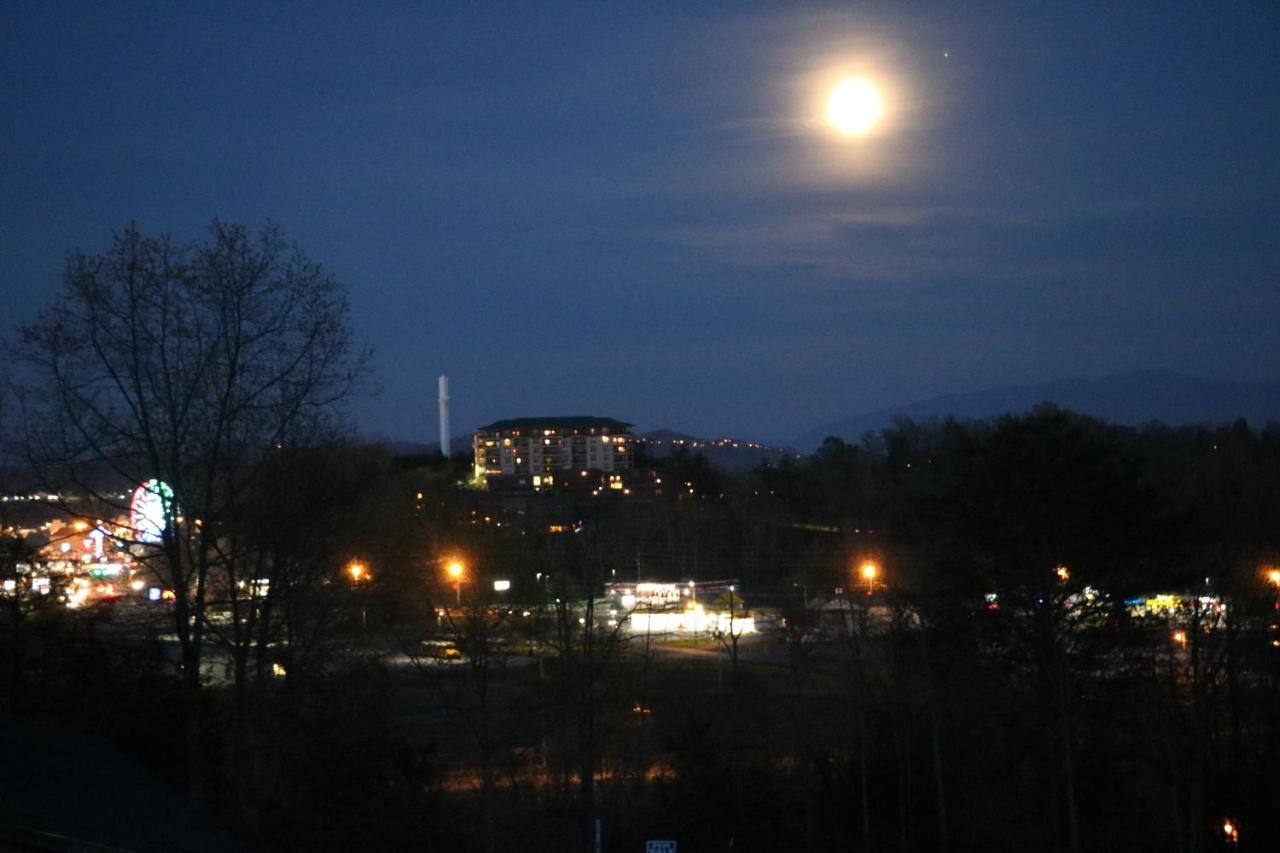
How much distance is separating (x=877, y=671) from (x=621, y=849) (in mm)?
5821

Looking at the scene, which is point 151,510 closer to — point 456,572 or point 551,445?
point 456,572

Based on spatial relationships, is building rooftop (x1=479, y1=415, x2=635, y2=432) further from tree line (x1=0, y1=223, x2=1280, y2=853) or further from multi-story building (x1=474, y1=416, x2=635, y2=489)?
tree line (x1=0, y1=223, x2=1280, y2=853)

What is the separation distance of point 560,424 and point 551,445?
2932 mm

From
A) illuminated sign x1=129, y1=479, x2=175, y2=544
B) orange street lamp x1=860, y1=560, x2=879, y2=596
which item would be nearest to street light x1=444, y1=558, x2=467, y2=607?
orange street lamp x1=860, y1=560, x2=879, y2=596

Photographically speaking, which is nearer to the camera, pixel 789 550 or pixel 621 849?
pixel 621 849

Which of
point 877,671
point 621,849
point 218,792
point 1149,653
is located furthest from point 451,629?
point 1149,653

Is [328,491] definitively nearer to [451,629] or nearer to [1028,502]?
[451,629]

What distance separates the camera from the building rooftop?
102 metres

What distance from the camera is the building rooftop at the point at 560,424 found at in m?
102

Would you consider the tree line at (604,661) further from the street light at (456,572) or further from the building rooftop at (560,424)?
the building rooftop at (560,424)

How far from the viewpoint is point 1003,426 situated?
17.7m

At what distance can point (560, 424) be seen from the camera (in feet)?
342

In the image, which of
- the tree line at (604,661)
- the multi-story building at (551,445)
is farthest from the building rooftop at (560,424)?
the tree line at (604,661)

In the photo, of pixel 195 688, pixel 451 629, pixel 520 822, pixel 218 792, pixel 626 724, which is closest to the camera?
pixel 195 688
